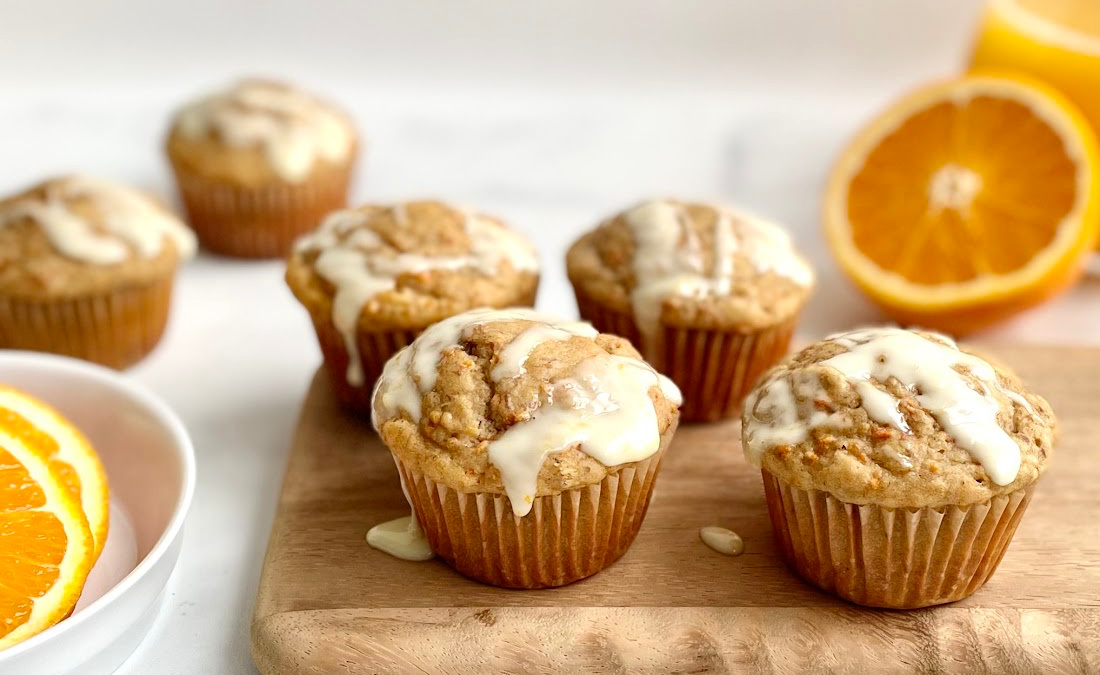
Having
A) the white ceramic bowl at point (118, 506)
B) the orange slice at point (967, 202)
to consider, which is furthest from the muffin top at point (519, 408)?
the orange slice at point (967, 202)

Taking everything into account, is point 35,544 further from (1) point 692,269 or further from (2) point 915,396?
(2) point 915,396

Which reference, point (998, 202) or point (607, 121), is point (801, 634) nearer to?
point (998, 202)

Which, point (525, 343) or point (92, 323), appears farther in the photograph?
point (92, 323)

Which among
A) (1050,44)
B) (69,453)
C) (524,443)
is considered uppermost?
(1050,44)

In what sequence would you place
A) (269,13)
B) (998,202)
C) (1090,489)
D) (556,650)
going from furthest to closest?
(269,13) < (998,202) < (1090,489) < (556,650)

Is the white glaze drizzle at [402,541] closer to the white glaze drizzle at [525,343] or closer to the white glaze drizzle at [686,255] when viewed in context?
the white glaze drizzle at [525,343]

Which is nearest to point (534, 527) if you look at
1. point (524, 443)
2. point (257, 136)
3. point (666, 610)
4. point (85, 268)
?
point (524, 443)

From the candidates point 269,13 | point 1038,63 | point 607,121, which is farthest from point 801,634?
point 269,13

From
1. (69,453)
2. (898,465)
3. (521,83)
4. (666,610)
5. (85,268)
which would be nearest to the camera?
(898,465)
